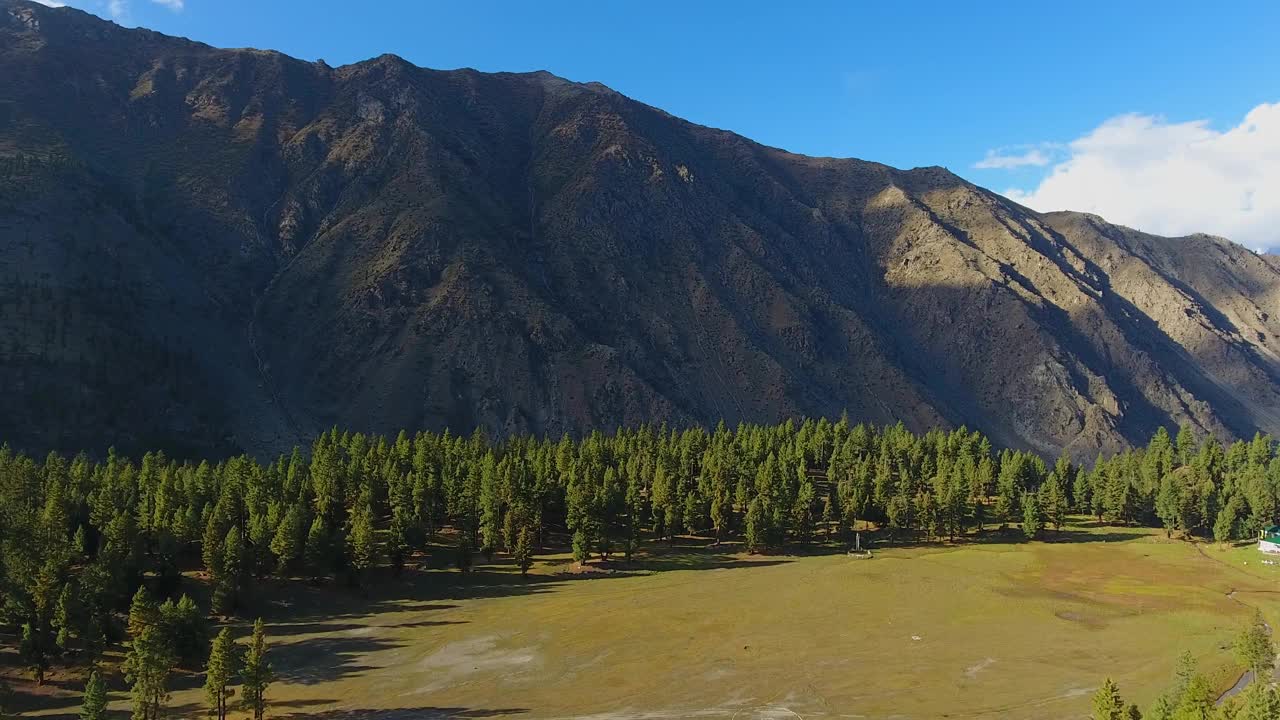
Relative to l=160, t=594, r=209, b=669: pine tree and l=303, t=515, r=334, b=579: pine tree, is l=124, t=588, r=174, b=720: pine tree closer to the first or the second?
l=160, t=594, r=209, b=669: pine tree

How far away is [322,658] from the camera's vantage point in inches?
2653

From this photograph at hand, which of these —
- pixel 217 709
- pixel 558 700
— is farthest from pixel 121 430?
pixel 558 700

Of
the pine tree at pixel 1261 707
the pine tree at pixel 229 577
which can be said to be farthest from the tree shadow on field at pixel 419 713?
the pine tree at pixel 1261 707

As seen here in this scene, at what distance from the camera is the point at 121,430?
179 m

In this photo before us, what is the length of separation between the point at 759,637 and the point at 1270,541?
300 ft

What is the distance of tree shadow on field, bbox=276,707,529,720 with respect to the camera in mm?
54500

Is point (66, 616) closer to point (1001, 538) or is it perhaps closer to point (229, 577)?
point (229, 577)

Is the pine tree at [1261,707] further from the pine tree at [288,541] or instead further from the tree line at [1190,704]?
the pine tree at [288,541]

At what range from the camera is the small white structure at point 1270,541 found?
112 m

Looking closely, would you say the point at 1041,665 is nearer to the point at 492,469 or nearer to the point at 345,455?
the point at 492,469

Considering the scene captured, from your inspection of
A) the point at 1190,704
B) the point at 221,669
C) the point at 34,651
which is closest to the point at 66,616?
the point at 34,651

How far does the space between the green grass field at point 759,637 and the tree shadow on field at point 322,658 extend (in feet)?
0.87

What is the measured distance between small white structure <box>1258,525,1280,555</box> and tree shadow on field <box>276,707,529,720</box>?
114m

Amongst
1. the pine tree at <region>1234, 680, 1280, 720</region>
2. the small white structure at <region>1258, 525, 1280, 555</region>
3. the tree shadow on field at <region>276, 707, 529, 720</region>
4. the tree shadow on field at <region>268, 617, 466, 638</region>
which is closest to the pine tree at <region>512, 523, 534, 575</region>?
the tree shadow on field at <region>268, 617, 466, 638</region>
